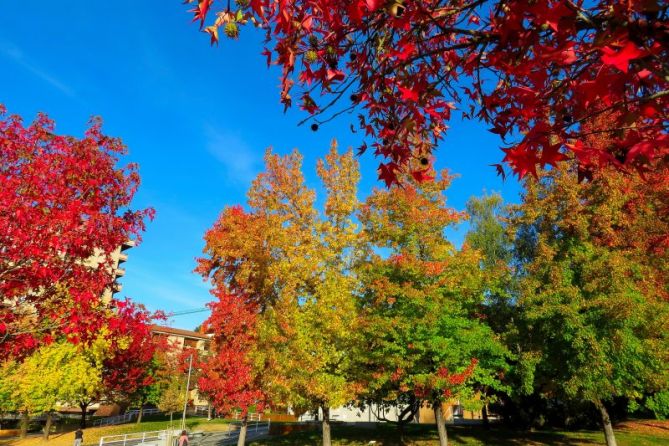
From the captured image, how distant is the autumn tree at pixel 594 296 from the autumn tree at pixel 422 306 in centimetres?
270

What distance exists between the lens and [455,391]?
58.4ft

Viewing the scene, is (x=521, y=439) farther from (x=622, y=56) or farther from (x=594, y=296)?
(x=622, y=56)

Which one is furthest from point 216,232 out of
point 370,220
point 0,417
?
point 0,417

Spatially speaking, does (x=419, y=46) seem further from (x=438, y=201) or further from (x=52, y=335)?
(x=438, y=201)

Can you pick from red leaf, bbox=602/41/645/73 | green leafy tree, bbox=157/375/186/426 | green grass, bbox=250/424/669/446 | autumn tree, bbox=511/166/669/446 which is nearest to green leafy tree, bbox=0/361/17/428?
green leafy tree, bbox=157/375/186/426

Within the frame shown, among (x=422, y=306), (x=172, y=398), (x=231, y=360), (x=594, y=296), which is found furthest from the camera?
(x=172, y=398)

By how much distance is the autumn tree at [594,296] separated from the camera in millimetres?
15477

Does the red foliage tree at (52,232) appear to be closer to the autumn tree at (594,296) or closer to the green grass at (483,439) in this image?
the autumn tree at (594,296)

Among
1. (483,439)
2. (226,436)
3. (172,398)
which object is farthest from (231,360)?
(172,398)

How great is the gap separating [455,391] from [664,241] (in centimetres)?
1106

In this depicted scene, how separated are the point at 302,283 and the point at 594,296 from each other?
12.1 metres

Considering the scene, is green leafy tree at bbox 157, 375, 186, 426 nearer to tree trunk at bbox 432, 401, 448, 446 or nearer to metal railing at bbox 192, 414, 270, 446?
metal railing at bbox 192, 414, 270, 446

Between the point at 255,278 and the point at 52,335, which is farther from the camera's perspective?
the point at 255,278

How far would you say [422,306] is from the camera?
59.5 feet
